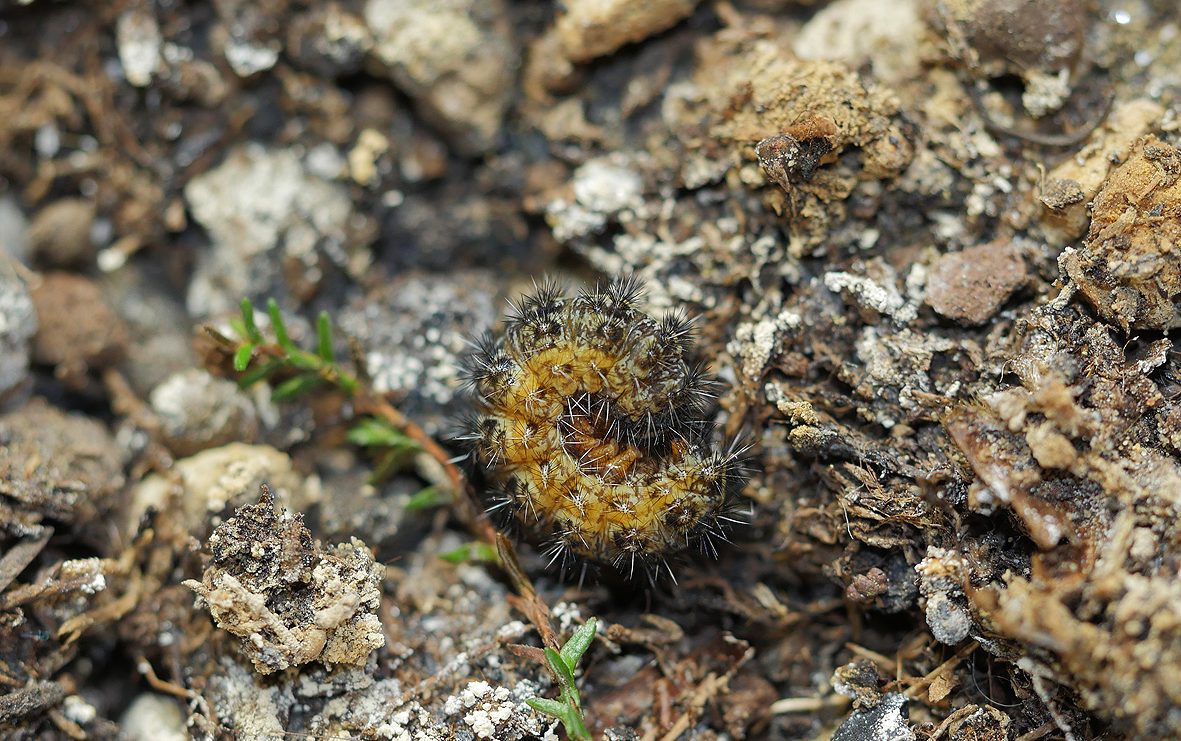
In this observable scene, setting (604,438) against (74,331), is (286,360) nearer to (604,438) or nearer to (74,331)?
(74,331)

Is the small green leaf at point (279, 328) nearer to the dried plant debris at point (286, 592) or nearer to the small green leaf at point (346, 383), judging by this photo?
the small green leaf at point (346, 383)

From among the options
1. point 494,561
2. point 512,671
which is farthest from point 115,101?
point 512,671

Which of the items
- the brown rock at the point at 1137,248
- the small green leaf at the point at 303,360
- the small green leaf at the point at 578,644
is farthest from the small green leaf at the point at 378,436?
the brown rock at the point at 1137,248

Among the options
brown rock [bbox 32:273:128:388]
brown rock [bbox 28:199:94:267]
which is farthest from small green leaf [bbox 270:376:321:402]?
brown rock [bbox 28:199:94:267]

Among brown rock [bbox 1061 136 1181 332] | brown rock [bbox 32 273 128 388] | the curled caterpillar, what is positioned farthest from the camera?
brown rock [bbox 32 273 128 388]

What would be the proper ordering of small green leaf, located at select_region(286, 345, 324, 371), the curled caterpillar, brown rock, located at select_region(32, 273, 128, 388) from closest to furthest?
the curled caterpillar
small green leaf, located at select_region(286, 345, 324, 371)
brown rock, located at select_region(32, 273, 128, 388)

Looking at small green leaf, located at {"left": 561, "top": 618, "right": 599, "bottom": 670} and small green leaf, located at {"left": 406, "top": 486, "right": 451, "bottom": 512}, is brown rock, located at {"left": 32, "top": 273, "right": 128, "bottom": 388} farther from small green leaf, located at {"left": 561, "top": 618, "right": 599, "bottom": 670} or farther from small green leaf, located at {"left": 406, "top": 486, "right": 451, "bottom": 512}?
small green leaf, located at {"left": 561, "top": 618, "right": 599, "bottom": 670}

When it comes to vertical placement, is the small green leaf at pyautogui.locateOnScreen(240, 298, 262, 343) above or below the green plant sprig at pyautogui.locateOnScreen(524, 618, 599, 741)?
above

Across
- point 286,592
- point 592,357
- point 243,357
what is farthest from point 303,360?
point 592,357
